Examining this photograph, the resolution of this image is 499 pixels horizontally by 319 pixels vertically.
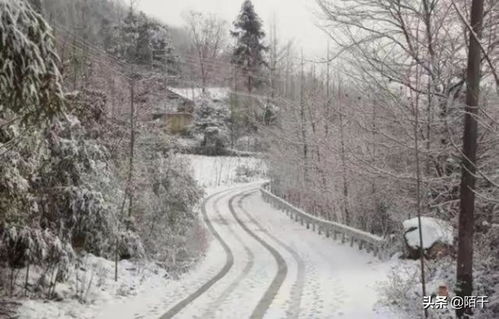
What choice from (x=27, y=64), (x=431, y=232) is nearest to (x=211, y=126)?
(x=431, y=232)

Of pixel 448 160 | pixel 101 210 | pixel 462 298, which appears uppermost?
pixel 448 160

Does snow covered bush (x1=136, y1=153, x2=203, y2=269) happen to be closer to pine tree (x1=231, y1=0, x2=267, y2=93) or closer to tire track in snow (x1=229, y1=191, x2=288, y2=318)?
tire track in snow (x1=229, y1=191, x2=288, y2=318)

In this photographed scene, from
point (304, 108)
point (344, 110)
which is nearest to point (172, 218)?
point (344, 110)

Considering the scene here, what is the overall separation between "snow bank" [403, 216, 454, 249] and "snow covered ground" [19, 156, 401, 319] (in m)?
1.13

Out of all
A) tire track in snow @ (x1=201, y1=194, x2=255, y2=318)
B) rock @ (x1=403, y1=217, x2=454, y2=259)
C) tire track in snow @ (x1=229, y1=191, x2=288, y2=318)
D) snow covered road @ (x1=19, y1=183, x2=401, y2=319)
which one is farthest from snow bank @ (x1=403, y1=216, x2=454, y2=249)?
tire track in snow @ (x1=201, y1=194, x2=255, y2=318)

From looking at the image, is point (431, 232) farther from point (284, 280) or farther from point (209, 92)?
point (209, 92)

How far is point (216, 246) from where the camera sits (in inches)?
794

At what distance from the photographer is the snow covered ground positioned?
9.62 meters

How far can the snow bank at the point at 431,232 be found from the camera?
37.6ft

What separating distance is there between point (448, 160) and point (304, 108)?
1895 cm

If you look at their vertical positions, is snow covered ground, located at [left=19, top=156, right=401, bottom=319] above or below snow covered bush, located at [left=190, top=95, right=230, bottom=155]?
below

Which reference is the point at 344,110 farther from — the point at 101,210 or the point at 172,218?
the point at 101,210

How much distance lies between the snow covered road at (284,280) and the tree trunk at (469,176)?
1.56 metres

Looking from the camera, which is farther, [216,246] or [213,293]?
[216,246]
